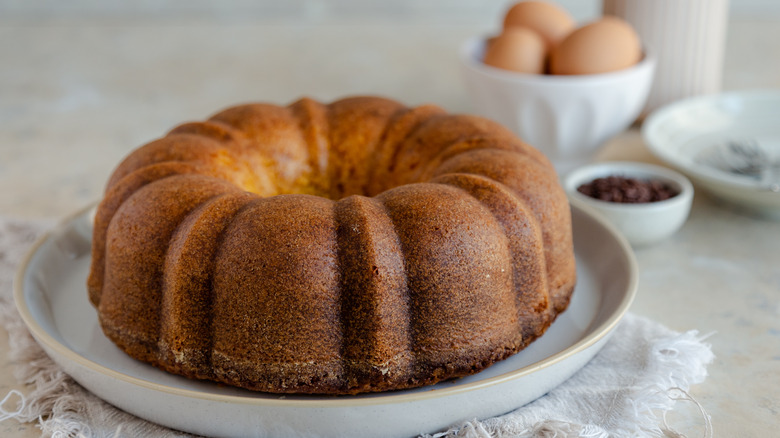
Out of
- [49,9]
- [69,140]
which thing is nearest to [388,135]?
[69,140]

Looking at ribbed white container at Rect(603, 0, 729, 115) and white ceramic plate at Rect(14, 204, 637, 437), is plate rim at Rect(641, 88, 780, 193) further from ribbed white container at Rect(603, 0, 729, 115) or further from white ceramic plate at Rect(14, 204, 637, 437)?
white ceramic plate at Rect(14, 204, 637, 437)

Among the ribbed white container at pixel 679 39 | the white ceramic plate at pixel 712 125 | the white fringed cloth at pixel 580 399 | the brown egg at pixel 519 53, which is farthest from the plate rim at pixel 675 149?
the white fringed cloth at pixel 580 399

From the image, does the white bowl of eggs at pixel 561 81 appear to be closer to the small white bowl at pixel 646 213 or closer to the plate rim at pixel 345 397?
the small white bowl at pixel 646 213

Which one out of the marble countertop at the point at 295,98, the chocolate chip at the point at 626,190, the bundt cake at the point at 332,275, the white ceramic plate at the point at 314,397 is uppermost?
the bundt cake at the point at 332,275

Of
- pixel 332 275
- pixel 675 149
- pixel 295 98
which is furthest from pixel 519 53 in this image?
pixel 332 275

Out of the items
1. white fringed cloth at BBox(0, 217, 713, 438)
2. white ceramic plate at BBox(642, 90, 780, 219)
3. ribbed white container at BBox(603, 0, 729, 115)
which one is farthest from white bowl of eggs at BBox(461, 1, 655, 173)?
white fringed cloth at BBox(0, 217, 713, 438)
